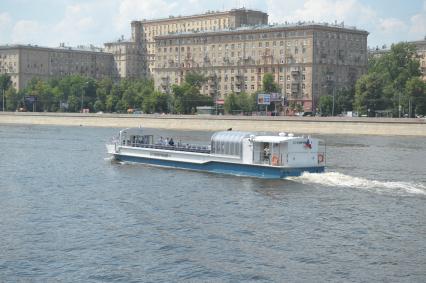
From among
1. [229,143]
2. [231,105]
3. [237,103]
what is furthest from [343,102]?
[229,143]

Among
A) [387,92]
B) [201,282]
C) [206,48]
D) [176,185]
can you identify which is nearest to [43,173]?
[176,185]

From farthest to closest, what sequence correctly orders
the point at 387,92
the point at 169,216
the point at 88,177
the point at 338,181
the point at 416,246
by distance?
the point at 387,92, the point at 88,177, the point at 338,181, the point at 169,216, the point at 416,246

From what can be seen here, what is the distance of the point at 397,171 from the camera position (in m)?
56.2

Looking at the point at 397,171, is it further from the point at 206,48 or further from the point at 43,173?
the point at 206,48

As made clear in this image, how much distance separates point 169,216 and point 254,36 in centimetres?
12363

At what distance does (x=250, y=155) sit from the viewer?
5231cm

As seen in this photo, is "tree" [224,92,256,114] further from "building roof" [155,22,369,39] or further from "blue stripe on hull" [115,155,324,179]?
"blue stripe on hull" [115,155,324,179]

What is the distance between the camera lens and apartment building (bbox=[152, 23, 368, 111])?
491 ft

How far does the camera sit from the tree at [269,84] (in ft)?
469

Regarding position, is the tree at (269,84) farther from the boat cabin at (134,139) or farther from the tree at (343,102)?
the boat cabin at (134,139)

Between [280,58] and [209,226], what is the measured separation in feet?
396

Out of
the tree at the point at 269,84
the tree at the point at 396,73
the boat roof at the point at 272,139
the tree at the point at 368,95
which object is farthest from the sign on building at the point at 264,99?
the boat roof at the point at 272,139

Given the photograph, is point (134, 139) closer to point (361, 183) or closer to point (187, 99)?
point (361, 183)

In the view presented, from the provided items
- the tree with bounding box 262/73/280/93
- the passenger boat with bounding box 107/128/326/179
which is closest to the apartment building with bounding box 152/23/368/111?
the tree with bounding box 262/73/280/93
